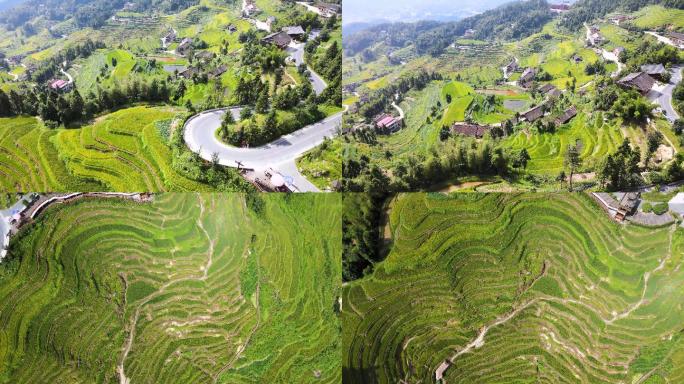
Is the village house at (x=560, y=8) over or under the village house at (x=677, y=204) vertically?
over

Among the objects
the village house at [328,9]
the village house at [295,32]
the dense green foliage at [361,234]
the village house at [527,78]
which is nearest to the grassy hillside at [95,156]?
the dense green foliage at [361,234]

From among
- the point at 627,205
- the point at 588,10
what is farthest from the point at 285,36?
the point at 627,205

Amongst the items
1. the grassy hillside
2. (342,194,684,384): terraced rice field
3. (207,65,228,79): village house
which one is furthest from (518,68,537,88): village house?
the grassy hillside

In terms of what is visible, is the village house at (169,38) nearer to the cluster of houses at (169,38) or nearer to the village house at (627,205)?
the cluster of houses at (169,38)

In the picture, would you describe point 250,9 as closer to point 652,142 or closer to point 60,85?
point 60,85

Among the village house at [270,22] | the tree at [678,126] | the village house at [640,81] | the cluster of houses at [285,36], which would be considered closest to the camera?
the tree at [678,126]

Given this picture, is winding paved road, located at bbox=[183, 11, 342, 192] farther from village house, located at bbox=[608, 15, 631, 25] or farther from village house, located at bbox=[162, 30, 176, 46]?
village house, located at bbox=[608, 15, 631, 25]
